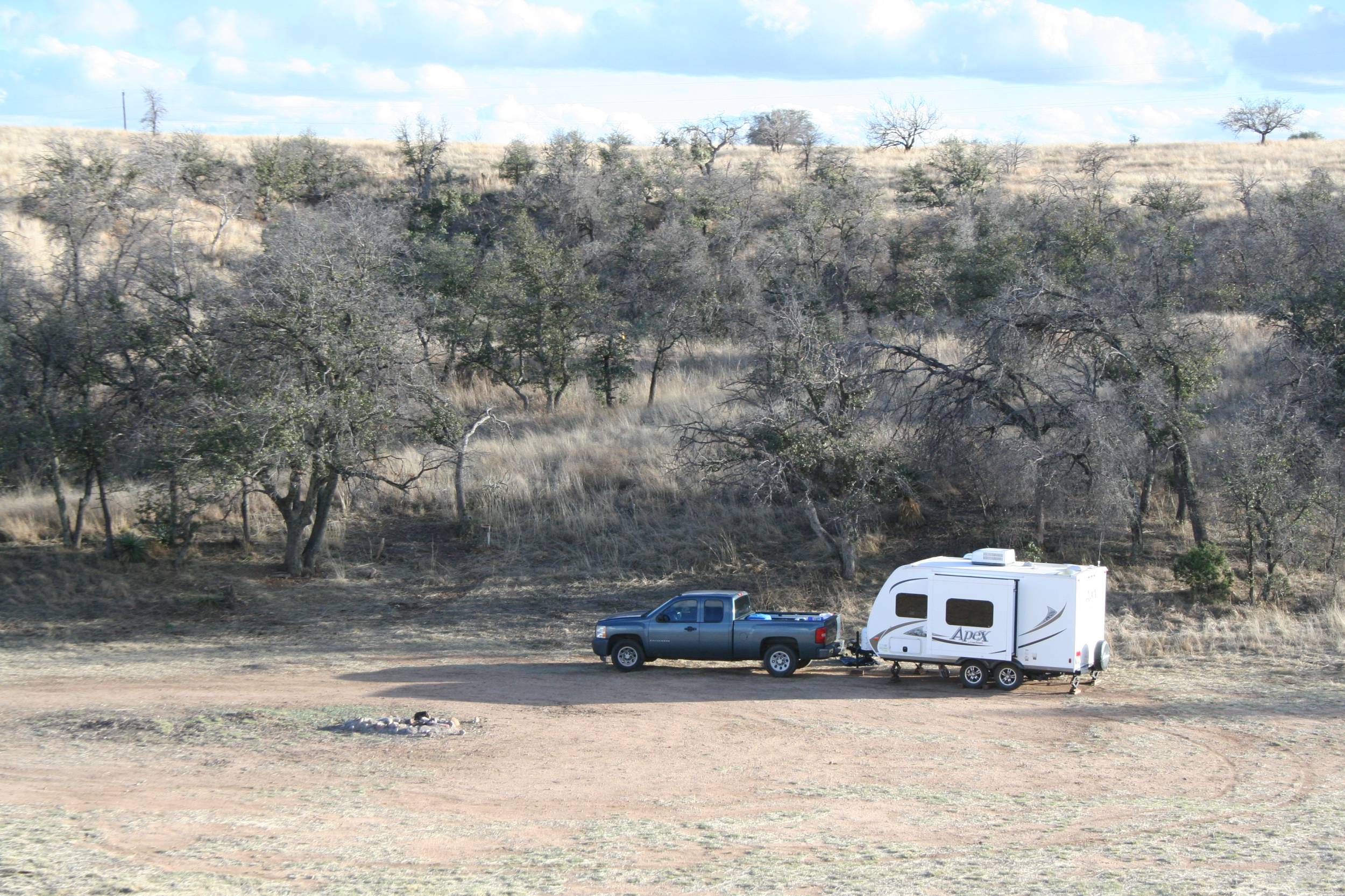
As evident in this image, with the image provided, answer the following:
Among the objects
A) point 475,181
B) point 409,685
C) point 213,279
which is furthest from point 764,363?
point 475,181

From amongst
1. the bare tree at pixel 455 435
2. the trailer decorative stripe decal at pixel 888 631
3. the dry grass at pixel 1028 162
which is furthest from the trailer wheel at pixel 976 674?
the dry grass at pixel 1028 162

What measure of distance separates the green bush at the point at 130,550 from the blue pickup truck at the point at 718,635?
39.2ft

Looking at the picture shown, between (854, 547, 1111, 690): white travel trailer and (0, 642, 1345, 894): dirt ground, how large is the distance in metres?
0.51

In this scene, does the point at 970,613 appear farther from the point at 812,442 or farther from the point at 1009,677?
the point at 812,442

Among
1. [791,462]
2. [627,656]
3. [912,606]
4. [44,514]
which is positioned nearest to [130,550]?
[44,514]

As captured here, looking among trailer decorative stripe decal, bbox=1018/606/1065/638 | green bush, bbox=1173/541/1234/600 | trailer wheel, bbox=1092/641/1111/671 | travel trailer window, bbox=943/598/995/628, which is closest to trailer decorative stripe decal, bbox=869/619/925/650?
travel trailer window, bbox=943/598/995/628

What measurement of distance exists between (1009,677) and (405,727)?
9.05m

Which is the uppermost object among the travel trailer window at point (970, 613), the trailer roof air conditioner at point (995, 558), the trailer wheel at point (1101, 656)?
the trailer roof air conditioner at point (995, 558)

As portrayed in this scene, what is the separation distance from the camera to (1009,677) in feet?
54.0

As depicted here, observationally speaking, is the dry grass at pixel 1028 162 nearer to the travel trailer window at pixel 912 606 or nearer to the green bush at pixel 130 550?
the green bush at pixel 130 550

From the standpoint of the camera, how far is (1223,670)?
685 inches

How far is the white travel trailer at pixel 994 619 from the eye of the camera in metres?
15.9

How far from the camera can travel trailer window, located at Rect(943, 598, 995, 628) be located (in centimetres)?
1641

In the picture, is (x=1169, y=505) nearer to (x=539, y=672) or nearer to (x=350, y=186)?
(x=539, y=672)
